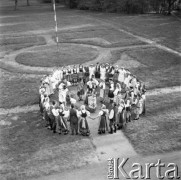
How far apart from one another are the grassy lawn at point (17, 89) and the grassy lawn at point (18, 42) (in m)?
7.52

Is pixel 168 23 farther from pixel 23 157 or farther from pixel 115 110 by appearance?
pixel 23 157

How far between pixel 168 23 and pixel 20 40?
18672mm

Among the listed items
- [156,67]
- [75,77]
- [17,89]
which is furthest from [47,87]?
[156,67]

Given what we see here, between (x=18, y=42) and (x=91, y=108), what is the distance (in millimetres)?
18676

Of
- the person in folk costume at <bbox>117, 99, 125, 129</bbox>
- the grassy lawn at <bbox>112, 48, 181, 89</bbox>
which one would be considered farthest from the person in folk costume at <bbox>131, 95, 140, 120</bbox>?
the grassy lawn at <bbox>112, 48, 181, 89</bbox>

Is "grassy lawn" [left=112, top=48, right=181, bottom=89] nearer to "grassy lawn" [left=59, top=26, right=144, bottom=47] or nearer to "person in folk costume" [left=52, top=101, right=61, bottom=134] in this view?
"grassy lawn" [left=59, top=26, right=144, bottom=47]

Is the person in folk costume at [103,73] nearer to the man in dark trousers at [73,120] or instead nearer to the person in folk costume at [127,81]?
the person in folk costume at [127,81]

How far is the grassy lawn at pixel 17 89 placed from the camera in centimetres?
1655

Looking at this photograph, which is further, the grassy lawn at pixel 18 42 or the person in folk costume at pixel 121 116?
the grassy lawn at pixel 18 42

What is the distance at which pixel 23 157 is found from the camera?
37.7ft

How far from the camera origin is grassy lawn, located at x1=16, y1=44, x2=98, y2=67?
2345cm

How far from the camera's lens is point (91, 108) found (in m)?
15.1

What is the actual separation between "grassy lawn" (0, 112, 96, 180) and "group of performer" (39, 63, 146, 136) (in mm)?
619

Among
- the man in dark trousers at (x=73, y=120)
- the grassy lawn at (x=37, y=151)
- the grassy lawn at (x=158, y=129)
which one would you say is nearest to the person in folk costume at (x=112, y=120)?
the grassy lawn at (x=158, y=129)
